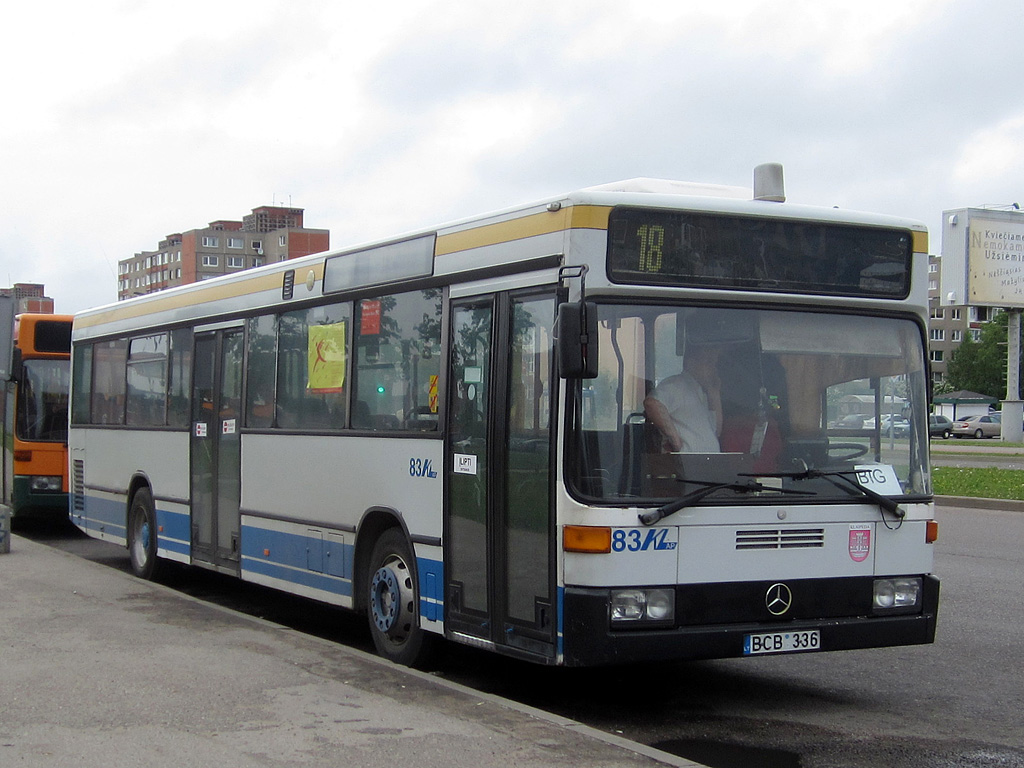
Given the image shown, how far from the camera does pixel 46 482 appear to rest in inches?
714

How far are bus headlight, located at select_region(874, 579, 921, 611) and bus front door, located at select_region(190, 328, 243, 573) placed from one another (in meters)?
5.92

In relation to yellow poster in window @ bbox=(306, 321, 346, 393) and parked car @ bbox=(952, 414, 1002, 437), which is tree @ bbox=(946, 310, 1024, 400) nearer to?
parked car @ bbox=(952, 414, 1002, 437)

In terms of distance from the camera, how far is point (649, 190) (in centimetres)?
760

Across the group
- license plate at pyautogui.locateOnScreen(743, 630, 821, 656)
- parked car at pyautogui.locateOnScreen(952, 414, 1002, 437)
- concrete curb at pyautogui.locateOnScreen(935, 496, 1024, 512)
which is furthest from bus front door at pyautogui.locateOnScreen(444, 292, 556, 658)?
parked car at pyautogui.locateOnScreen(952, 414, 1002, 437)

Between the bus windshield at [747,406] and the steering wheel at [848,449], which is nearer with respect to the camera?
the bus windshield at [747,406]

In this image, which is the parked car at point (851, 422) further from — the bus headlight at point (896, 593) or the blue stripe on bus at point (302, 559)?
the blue stripe on bus at point (302, 559)

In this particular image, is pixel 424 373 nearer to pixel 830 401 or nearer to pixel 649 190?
pixel 649 190

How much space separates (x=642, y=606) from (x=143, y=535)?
26.8 feet

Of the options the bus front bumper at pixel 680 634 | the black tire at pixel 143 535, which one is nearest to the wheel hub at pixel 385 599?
the bus front bumper at pixel 680 634

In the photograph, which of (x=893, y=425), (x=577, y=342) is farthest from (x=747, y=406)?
(x=577, y=342)

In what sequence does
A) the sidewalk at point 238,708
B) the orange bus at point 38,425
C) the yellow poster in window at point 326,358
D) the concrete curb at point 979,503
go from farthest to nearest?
1. the concrete curb at point 979,503
2. the orange bus at point 38,425
3. the yellow poster in window at point 326,358
4. the sidewalk at point 238,708

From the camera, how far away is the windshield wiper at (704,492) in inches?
269

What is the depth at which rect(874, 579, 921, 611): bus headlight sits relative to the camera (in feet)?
24.4

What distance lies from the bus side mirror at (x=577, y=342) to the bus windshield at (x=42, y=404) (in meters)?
13.2
